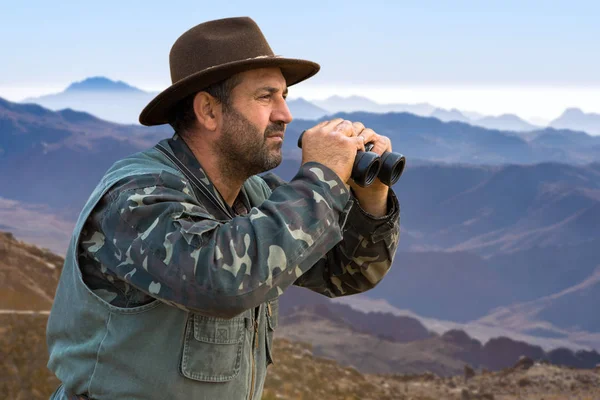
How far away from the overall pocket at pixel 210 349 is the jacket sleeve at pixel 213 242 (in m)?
0.22

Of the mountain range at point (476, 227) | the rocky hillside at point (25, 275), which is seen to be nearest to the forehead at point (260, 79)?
the rocky hillside at point (25, 275)

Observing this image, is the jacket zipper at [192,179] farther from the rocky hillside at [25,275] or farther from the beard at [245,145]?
the rocky hillside at [25,275]

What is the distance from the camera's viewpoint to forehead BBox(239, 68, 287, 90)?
241cm

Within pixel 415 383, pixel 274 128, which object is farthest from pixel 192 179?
pixel 415 383

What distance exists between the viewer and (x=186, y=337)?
2.16m

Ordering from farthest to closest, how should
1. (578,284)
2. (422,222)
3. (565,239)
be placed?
1. (422,222)
2. (565,239)
3. (578,284)

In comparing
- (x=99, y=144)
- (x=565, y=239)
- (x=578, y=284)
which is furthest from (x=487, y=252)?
(x=99, y=144)

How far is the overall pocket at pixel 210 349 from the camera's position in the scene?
7.09ft

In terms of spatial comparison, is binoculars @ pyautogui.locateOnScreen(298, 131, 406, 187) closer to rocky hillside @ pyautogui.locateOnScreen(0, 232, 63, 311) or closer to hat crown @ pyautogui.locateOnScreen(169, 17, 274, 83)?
hat crown @ pyautogui.locateOnScreen(169, 17, 274, 83)

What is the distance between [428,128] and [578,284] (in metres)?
92.5

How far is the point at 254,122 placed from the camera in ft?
7.88

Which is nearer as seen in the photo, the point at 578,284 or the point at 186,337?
the point at 186,337

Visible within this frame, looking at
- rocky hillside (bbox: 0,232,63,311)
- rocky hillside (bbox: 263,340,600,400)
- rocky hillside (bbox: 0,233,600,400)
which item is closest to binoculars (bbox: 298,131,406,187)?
rocky hillside (bbox: 0,233,600,400)

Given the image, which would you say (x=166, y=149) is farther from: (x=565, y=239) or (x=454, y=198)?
(x=454, y=198)
